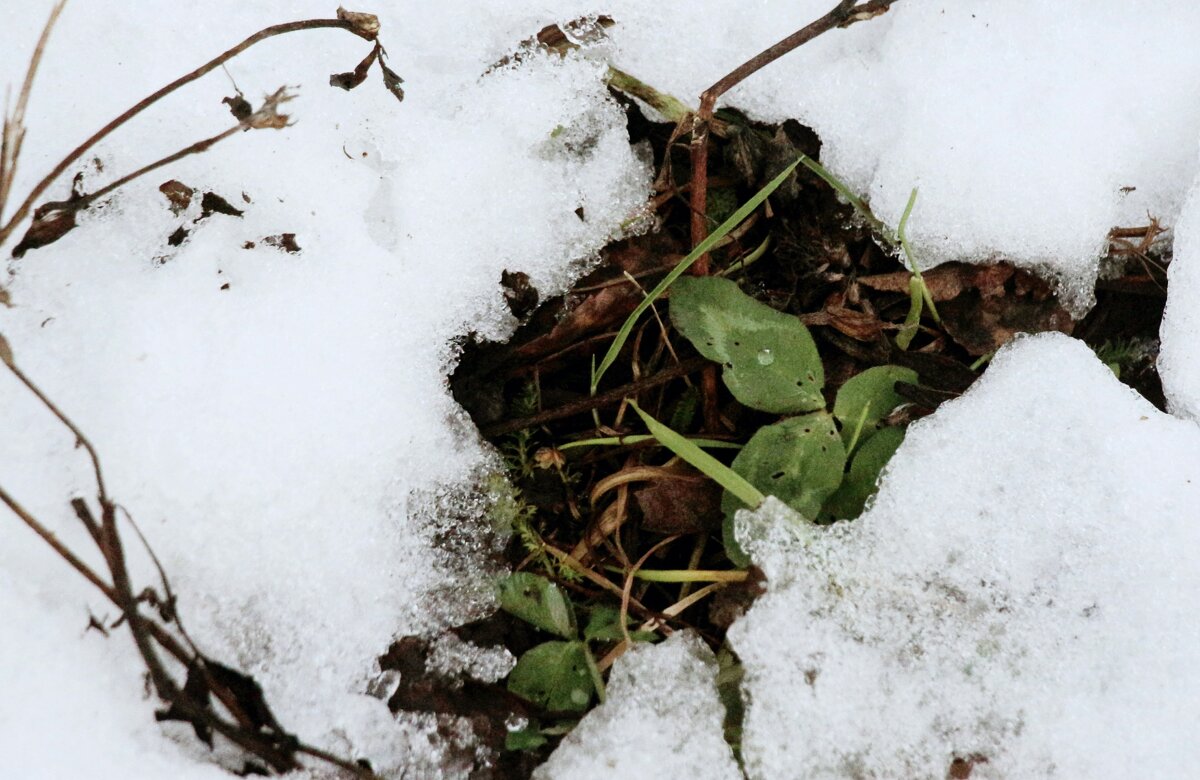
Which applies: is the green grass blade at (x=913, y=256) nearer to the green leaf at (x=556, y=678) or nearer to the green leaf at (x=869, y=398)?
the green leaf at (x=869, y=398)

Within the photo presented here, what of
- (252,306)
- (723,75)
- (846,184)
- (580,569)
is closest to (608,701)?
(580,569)

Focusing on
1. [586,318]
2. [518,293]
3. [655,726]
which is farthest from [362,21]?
[655,726]

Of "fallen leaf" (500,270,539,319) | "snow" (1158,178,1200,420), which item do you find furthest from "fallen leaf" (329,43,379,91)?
"snow" (1158,178,1200,420)

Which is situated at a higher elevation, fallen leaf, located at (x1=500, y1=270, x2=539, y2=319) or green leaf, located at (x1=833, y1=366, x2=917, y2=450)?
fallen leaf, located at (x1=500, y1=270, x2=539, y2=319)

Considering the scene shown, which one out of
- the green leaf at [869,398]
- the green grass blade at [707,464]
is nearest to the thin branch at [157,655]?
the green grass blade at [707,464]

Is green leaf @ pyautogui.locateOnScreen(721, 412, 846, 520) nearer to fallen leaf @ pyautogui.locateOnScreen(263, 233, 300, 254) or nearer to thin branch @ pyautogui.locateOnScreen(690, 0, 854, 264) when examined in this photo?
thin branch @ pyautogui.locateOnScreen(690, 0, 854, 264)

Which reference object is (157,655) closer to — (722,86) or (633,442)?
(633,442)

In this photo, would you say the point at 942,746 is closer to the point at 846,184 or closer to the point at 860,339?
the point at 860,339
